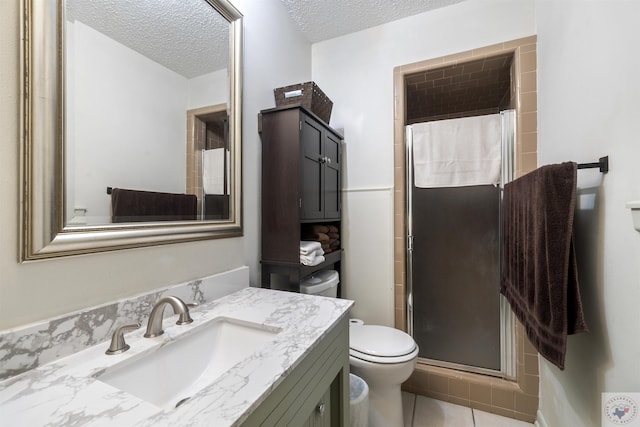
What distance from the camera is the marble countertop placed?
17.5 inches

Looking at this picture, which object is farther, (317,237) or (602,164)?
(317,237)

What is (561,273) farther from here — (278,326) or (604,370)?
(278,326)

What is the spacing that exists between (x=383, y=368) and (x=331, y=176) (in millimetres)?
1129

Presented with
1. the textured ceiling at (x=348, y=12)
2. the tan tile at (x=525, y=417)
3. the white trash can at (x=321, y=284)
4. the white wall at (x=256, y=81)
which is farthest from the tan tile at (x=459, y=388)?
the textured ceiling at (x=348, y=12)

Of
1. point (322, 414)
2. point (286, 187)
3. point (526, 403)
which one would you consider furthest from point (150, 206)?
point (526, 403)

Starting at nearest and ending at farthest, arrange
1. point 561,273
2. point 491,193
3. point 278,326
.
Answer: point 278,326
point 561,273
point 491,193

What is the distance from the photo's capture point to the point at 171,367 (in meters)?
0.74

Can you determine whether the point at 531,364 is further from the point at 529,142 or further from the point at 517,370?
the point at 529,142

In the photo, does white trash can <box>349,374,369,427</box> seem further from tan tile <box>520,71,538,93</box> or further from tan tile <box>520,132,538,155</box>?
tan tile <box>520,71,538,93</box>

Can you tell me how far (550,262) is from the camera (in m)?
0.96

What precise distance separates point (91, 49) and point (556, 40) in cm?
184

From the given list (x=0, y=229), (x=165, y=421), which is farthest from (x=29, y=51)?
(x=165, y=421)

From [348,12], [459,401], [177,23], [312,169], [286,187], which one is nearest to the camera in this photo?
[177,23]

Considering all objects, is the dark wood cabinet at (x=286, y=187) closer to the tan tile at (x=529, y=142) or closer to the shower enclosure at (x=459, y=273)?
the shower enclosure at (x=459, y=273)
